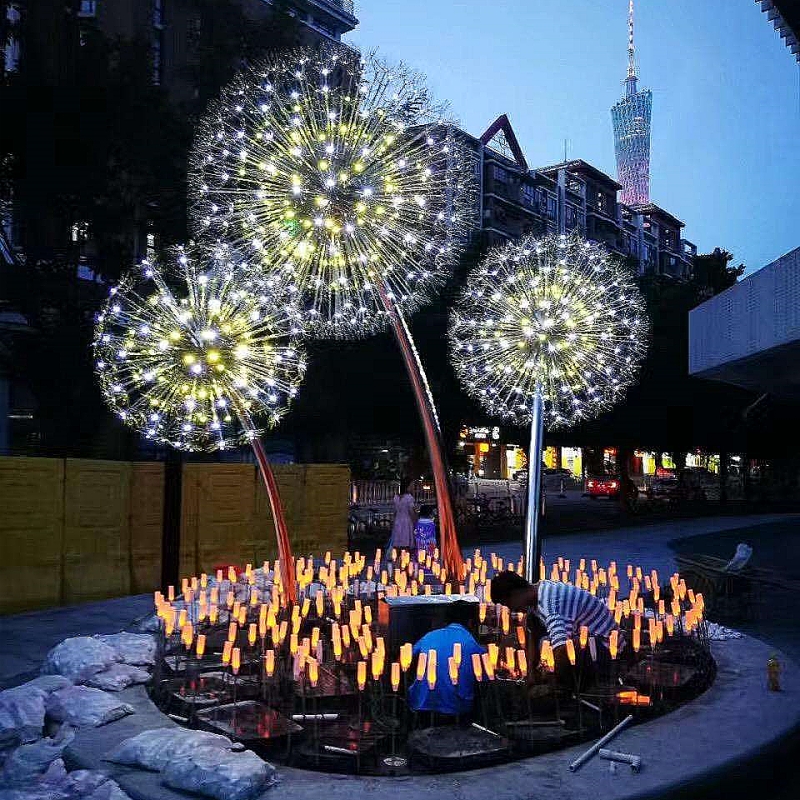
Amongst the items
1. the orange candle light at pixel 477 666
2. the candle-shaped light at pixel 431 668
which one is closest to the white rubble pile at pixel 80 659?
the candle-shaped light at pixel 431 668

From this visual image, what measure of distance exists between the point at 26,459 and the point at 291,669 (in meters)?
6.67

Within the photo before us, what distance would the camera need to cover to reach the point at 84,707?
7105mm

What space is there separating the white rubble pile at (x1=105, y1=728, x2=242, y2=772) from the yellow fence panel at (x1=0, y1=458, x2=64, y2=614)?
745cm

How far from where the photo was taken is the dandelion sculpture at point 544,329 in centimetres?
1048

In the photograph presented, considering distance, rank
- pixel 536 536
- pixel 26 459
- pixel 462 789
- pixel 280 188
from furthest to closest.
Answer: pixel 26 459, pixel 536 536, pixel 280 188, pixel 462 789

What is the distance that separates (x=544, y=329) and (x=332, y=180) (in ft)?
11.3

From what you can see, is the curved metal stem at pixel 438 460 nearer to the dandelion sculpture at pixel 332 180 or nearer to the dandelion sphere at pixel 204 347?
the dandelion sculpture at pixel 332 180

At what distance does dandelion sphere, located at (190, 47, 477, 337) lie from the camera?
8.41 meters

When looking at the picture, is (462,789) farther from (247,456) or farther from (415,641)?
(247,456)

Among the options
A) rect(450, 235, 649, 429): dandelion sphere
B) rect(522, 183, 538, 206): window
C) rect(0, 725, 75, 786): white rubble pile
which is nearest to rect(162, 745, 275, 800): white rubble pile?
rect(0, 725, 75, 786): white rubble pile

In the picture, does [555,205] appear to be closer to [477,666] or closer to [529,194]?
[529,194]

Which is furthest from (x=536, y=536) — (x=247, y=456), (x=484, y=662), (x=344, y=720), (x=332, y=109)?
(x=247, y=456)

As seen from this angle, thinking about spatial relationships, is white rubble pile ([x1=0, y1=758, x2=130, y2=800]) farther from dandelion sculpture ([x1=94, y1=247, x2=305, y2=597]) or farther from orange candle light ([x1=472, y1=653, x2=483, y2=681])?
dandelion sculpture ([x1=94, y1=247, x2=305, y2=597])

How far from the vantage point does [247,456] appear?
33.8 meters
